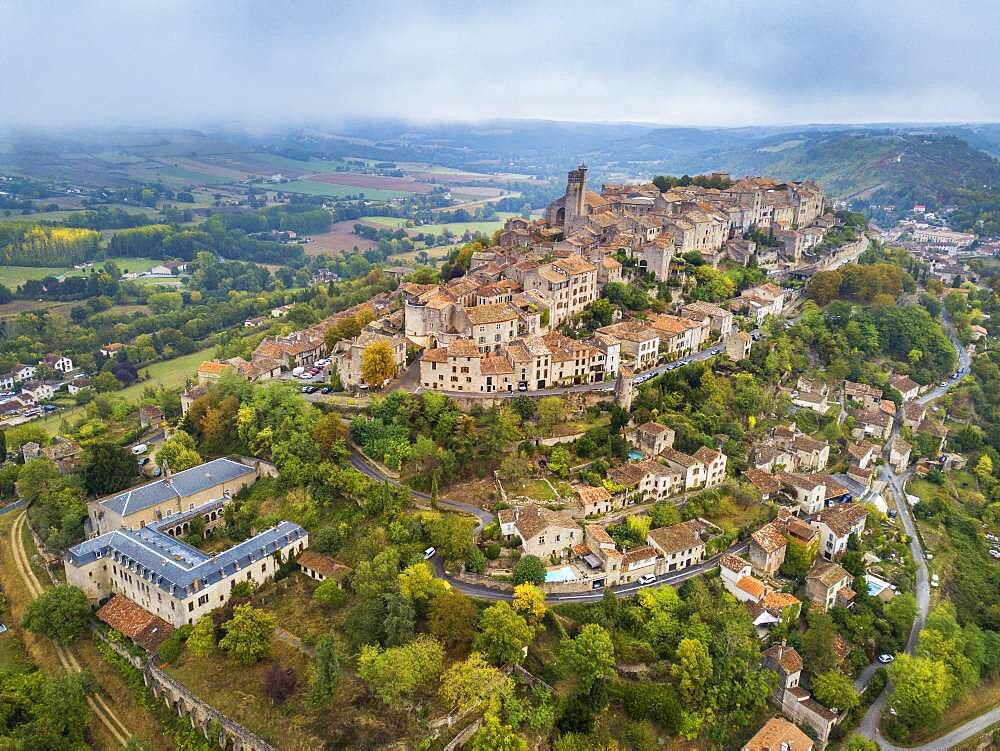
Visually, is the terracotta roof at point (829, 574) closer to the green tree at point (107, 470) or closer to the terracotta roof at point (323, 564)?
the terracotta roof at point (323, 564)

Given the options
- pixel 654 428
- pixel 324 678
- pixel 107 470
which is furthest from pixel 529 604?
pixel 107 470

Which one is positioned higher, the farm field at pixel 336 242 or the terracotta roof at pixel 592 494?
the terracotta roof at pixel 592 494

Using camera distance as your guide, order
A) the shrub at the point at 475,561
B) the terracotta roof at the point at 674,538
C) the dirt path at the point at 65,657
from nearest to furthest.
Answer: the dirt path at the point at 65,657 → the shrub at the point at 475,561 → the terracotta roof at the point at 674,538

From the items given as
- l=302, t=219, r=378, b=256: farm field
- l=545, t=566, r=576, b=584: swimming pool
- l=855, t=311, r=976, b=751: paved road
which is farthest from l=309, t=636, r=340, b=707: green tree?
Result: l=302, t=219, r=378, b=256: farm field

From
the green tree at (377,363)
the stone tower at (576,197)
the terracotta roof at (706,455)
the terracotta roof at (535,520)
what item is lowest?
the terracotta roof at (535,520)

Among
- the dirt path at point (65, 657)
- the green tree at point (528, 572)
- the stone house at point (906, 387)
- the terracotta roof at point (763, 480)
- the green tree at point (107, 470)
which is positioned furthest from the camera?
the stone house at point (906, 387)

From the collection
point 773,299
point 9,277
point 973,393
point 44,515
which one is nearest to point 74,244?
point 9,277

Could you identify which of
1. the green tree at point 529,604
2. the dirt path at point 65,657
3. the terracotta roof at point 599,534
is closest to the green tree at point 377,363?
the terracotta roof at point 599,534

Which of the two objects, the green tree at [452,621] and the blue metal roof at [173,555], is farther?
the blue metal roof at [173,555]
